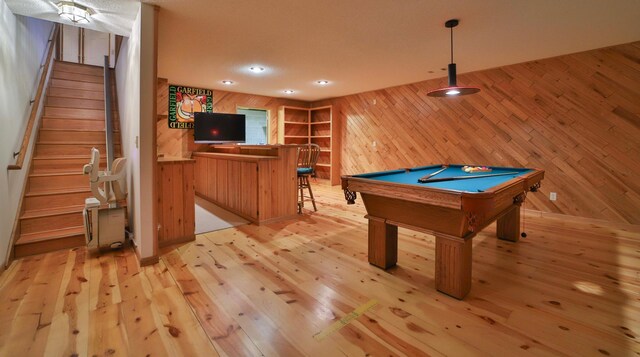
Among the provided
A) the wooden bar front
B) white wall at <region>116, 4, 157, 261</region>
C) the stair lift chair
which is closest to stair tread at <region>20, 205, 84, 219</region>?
the stair lift chair

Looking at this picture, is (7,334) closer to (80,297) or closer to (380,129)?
(80,297)

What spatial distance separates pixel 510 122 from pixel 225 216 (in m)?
4.63

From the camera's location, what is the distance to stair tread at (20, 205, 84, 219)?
9.72 feet

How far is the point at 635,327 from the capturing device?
1754 millimetres

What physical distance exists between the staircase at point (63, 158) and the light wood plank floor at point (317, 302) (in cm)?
30

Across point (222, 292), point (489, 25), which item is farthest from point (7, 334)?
point (489, 25)

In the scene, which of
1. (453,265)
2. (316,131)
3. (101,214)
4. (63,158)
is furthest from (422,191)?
(316,131)

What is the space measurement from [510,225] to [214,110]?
598 centimetres

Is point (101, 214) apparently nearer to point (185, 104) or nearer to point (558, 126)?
point (185, 104)

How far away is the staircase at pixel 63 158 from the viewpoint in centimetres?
296

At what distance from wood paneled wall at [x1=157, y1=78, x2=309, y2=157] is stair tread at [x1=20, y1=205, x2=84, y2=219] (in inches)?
87.6

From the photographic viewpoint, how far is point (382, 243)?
2555 mm

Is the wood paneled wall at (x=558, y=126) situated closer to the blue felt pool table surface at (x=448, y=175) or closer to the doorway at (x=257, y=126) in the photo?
the blue felt pool table surface at (x=448, y=175)

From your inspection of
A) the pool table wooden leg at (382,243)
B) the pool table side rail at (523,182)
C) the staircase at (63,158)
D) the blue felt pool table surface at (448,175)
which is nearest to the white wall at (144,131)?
the staircase at (63,158)
